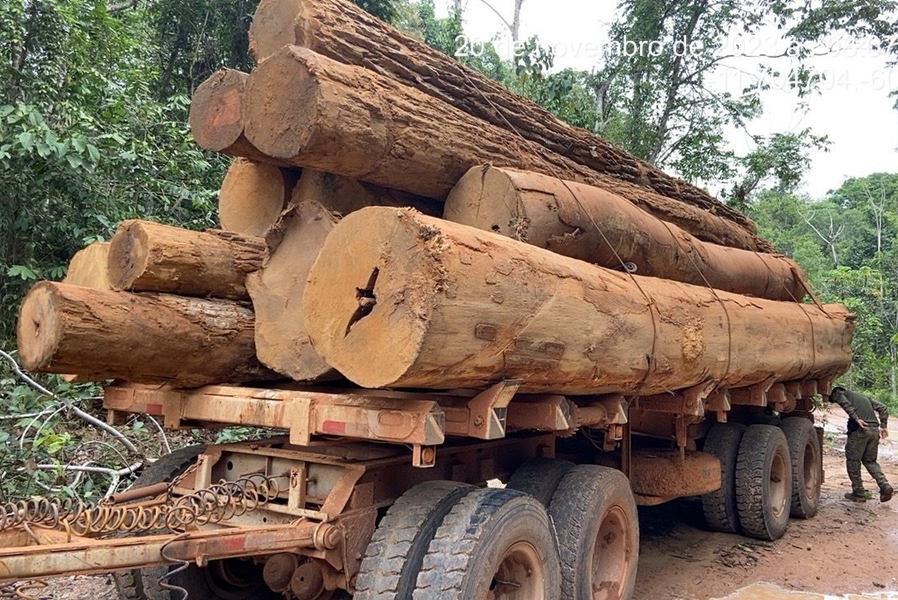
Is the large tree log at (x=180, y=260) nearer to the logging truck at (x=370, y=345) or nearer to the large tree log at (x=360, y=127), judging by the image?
the logging truck at (x=370, y=345)

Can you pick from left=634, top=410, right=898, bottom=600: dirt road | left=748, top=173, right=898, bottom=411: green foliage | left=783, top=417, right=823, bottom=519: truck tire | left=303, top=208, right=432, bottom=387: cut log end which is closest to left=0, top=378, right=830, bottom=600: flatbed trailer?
left=303, top=208, right=432, bottom=387: cut log end

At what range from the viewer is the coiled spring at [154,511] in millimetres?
2672

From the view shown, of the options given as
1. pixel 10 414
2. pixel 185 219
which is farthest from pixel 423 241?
pixel 185 219

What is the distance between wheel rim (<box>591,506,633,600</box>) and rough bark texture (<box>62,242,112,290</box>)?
121 inches

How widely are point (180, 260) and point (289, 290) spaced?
0.53 m

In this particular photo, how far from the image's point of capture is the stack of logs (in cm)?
270

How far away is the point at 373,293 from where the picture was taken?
8.86 ft

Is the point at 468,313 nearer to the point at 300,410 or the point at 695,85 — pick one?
the point at 300,410

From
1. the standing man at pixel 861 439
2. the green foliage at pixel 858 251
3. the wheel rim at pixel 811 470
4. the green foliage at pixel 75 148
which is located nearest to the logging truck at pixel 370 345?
the green foliage at pixel 75 148

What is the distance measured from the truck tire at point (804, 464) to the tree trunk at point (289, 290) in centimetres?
601

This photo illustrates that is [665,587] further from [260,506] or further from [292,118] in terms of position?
[292,118]

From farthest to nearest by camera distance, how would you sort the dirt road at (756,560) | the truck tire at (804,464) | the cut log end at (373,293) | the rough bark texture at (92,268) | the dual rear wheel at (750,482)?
the truck tire at (804,464)
the dual rear wheel at (750,482)
the dirt road at (756,560)
the rough bark texture at (92,268)
the cut log end at (373,293)

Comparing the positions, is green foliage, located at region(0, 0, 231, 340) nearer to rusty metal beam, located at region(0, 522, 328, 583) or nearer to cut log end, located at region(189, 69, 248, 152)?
cut log end, located at region(189, 69, 248, 152)

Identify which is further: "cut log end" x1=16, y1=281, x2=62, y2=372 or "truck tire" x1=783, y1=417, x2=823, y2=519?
"truck tire" x1=783, y1=417, x2=823, y2=519
